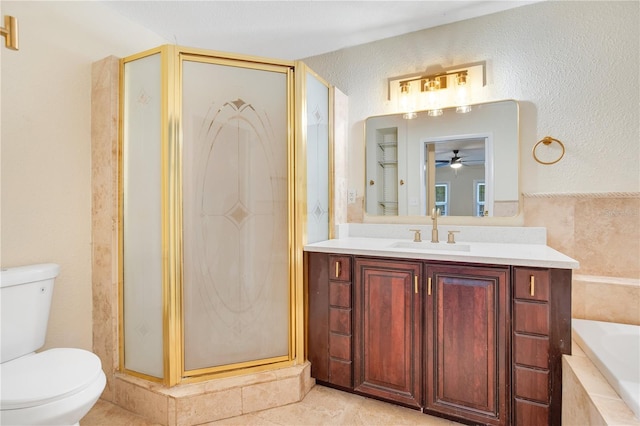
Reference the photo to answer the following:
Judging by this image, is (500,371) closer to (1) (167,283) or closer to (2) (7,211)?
(1) (167,283)

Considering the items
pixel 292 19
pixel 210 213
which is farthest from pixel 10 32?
pixel 292 19

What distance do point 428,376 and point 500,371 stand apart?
1.14ft

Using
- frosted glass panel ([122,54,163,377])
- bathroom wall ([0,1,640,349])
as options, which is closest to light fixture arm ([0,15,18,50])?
bathroom wall ([0,1,640,349])

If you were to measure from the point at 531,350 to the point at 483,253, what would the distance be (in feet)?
1.57

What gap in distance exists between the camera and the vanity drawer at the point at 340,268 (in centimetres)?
191

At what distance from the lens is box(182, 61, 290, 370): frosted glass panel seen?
1814 millimetres

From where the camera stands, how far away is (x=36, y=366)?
1397 millimetres

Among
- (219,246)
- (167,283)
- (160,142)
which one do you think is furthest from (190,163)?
(167,283)

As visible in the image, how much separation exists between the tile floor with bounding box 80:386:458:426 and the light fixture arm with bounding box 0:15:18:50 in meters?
1.83

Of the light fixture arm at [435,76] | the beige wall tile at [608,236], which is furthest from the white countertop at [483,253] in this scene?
the light fixture arm at [435,76]

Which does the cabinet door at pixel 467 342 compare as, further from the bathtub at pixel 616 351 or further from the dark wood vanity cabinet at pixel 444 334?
the bathtub at pixel 616 351

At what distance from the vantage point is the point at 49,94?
182 cm

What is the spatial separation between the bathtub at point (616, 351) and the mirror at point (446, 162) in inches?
29.7

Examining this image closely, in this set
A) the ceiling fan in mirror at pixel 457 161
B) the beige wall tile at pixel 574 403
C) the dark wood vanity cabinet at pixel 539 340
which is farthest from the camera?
the ceiling fan in mirror at pixel 457 161
